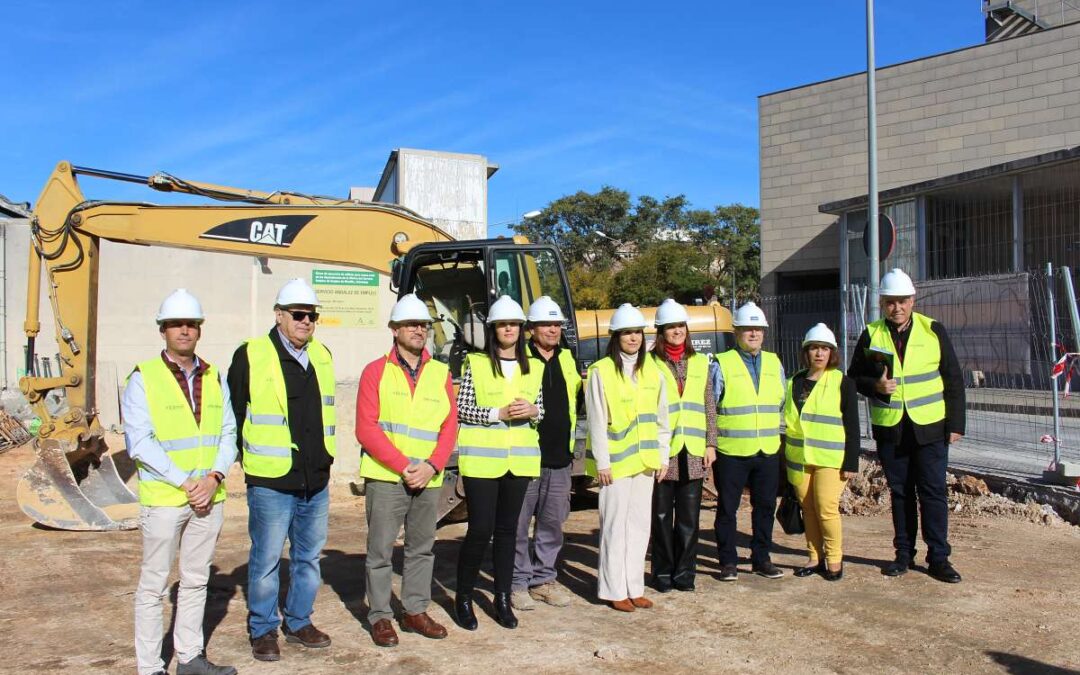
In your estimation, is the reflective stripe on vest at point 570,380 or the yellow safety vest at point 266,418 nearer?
the yellow safety vest at point 266,418

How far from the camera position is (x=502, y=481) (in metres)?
5.21

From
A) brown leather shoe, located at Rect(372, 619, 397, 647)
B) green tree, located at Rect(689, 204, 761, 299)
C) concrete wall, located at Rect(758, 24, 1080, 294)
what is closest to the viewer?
brown leather shoe, located at Rect(372, 619, 397, 647)

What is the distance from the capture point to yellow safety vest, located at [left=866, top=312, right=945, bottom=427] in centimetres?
612

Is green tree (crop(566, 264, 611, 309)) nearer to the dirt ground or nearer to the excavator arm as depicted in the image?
the excavator arm

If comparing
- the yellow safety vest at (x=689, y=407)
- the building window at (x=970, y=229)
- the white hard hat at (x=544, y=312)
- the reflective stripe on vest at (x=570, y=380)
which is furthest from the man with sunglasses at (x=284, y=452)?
the building window at (x=970, y=229)

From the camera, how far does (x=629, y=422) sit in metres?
5.52

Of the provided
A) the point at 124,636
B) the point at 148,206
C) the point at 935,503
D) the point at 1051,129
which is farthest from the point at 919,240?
the point at 124,636

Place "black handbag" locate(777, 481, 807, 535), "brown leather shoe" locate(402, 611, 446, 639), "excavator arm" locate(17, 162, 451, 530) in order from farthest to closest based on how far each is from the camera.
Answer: "excavator arm" locate(17, 162, 451, 530) < "black handbag" locate(777, 481, 807, 535) < "brown leather shoe" locate(402, 611, 446, 639)

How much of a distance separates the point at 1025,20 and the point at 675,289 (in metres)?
14.3

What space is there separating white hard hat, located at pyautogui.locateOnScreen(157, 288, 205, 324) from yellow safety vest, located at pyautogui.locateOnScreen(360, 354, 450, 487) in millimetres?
1065

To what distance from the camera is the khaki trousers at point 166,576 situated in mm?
4137

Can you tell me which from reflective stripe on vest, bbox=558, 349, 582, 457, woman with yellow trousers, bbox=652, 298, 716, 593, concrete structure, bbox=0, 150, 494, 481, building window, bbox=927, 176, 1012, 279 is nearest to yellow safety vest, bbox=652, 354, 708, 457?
woman with yellow trousers, bbox=652, 298, 716, 593

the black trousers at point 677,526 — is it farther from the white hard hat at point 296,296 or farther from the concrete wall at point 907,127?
the concrete wall at point 907,127

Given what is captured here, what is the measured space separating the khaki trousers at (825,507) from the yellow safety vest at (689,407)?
0.94m
